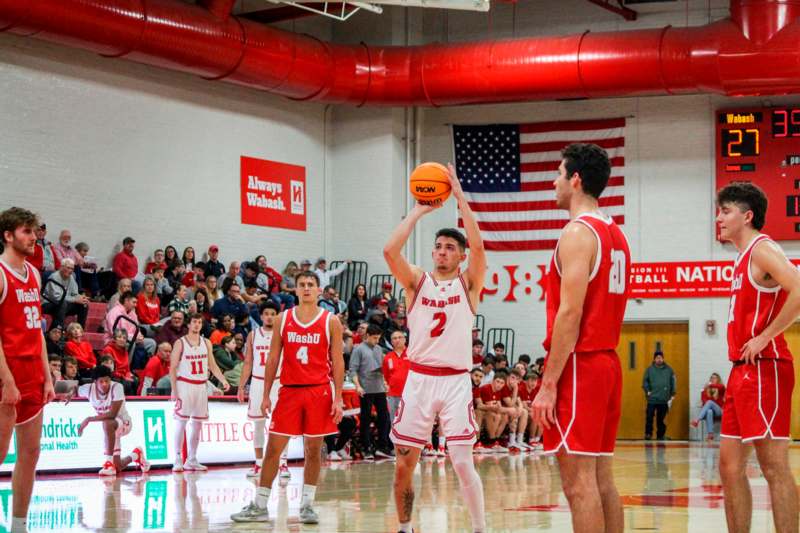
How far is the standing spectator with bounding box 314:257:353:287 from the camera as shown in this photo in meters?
23.4

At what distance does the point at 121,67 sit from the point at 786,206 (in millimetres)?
13260

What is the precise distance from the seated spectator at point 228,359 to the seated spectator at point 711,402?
10.6 m

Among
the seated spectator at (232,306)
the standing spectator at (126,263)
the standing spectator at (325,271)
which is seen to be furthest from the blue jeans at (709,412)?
the standing spectator at (126,263)

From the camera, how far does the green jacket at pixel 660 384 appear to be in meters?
23.4

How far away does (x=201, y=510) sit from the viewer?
9391mm

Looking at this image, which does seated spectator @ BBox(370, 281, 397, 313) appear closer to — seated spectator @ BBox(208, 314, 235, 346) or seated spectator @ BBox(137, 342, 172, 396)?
seated spectator @ BBox(208, 314, 235, 346)

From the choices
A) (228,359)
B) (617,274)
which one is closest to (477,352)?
(228,359)

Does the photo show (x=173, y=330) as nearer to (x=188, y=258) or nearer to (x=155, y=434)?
(x=155, y=434)

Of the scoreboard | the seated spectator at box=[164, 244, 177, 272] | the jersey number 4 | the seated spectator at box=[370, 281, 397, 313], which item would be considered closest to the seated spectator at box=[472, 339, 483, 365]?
the seated spectator at box=[370, 281, 397, 313]

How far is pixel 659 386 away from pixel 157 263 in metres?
10.7

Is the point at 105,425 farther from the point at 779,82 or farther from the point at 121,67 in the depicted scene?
the point at 779,82

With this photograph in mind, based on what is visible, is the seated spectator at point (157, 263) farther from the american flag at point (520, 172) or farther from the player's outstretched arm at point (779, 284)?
the player's outstretched arm at point (779, 284)

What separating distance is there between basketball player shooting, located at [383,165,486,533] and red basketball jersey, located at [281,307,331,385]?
1.77 metres

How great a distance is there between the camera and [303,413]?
893cm
